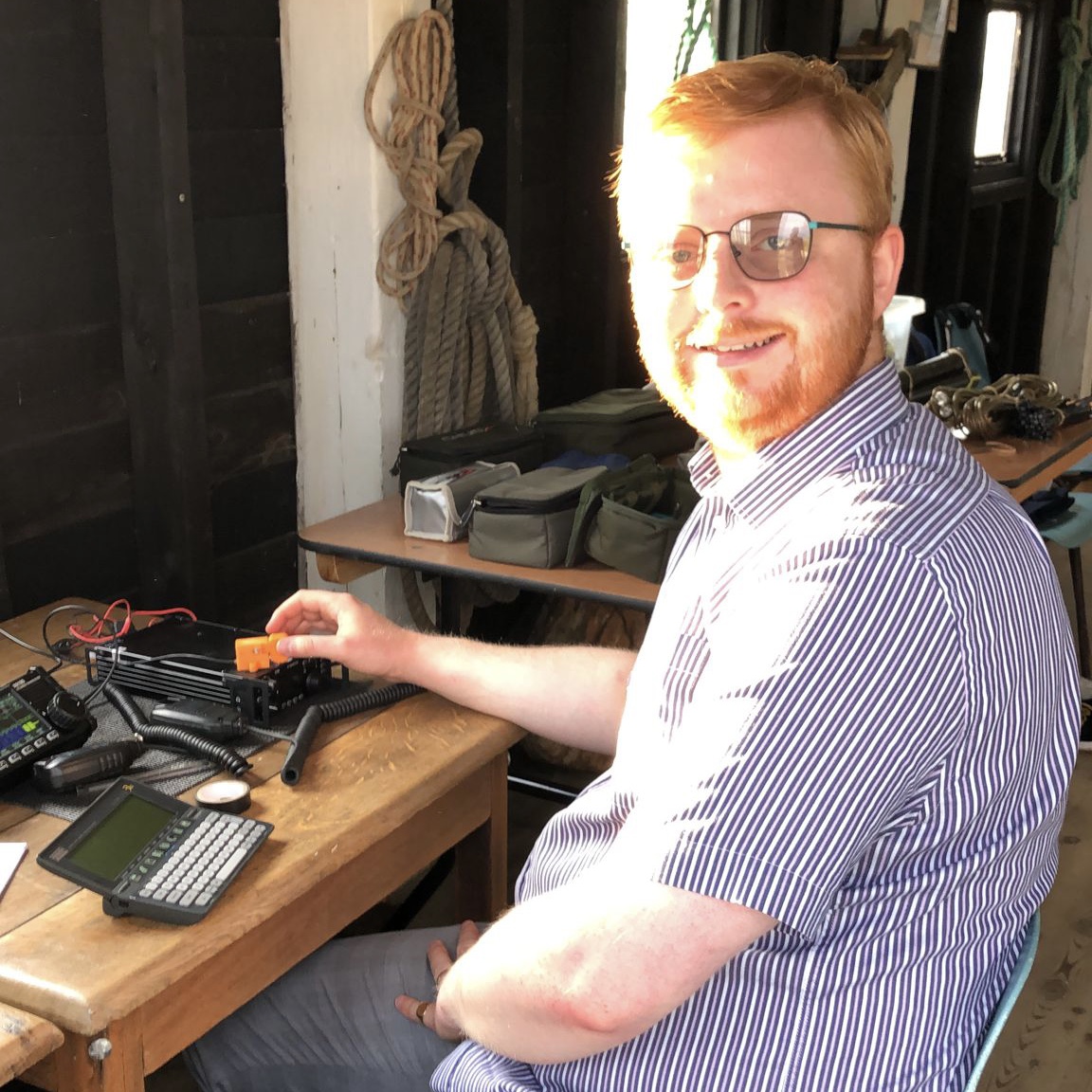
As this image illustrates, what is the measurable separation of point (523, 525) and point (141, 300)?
75 centimetres

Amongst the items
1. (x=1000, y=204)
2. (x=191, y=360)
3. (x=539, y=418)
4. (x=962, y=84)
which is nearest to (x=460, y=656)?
(x=191, y=360)

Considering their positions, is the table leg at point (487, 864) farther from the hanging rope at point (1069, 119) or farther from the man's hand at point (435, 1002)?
the hanging rope at point (1069, 119)

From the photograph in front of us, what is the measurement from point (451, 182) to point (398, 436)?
1.80 feet

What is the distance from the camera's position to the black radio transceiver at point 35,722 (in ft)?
5.08

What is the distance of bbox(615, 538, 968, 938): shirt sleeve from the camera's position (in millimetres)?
1029

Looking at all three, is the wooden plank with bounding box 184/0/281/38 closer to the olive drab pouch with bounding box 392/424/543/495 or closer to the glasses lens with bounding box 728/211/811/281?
the olive drab pouch with bounding box 392/424/543/495

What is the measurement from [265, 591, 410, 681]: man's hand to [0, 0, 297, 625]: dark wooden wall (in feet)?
2.01

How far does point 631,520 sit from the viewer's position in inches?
95.8

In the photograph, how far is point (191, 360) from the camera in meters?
2.43

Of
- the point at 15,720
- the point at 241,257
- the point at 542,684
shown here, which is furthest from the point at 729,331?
the point at 241,257

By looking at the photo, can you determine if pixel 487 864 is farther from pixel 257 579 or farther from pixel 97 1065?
pixel 257 579

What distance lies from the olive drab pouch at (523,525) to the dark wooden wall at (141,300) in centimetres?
50

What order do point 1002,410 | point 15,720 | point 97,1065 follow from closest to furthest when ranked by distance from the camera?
point 97,1065 < point 15,720 < point 1002,410

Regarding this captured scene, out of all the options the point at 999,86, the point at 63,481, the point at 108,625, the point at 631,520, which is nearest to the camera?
the point at 108,625
